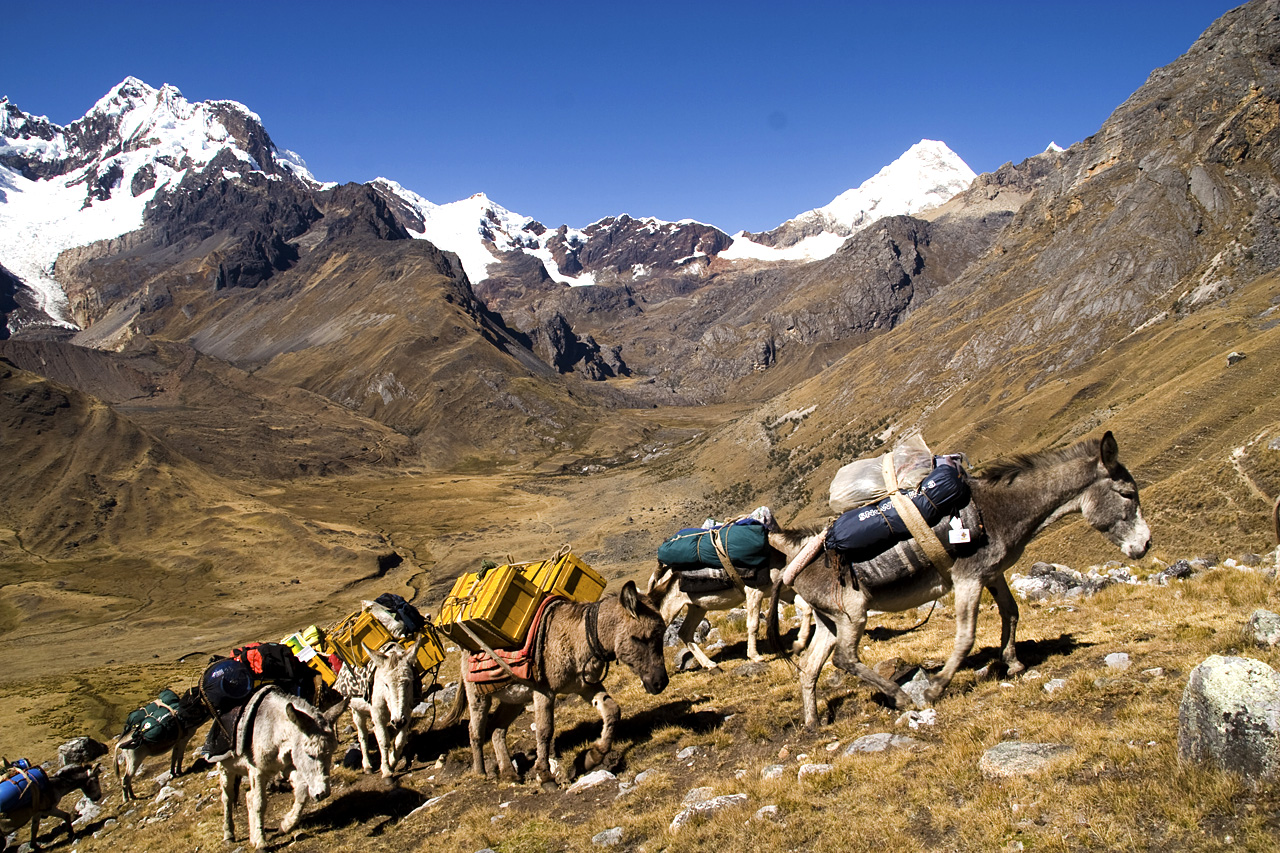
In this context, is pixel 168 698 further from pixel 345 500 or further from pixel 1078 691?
pixel 345 500

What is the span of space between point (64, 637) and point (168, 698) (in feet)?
169

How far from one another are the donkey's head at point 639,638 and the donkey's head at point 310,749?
14.9 ft

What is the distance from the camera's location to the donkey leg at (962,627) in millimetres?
8172

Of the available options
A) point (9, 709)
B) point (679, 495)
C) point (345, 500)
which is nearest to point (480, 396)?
point (345, 500)

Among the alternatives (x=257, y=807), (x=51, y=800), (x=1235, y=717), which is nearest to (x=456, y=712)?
(x=257, y=807)

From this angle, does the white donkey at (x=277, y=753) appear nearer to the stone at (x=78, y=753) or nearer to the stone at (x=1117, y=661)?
the stone at (x=1117, y=661)

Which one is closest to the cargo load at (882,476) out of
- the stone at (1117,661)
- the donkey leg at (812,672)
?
the donkey leg at (812,672)

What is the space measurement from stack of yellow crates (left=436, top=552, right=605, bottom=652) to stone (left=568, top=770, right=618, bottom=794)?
2171 millimetres

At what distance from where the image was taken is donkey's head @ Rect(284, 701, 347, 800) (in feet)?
33.3

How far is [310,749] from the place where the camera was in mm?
10164

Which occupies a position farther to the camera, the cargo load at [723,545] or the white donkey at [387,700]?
the white donkey at [387,700]

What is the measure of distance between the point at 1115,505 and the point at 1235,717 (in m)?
4.14

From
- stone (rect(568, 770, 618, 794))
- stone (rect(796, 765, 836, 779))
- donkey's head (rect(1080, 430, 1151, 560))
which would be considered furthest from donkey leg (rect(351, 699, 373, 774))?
donkey's head (rect(1080, 430, 1151, 560))

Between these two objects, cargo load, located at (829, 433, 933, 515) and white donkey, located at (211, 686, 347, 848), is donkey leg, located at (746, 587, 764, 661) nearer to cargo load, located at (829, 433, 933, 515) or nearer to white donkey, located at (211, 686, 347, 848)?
cargo load, located at (829, 433, 933, 515)
